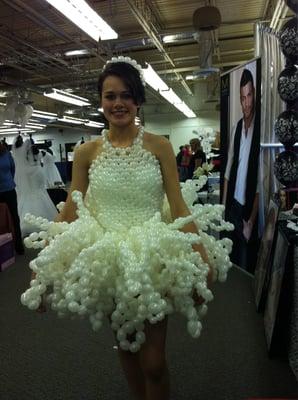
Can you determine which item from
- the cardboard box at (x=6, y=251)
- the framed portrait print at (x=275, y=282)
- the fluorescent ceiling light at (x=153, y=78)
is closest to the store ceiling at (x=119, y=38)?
the fluorescent ceiling light at (x=153, y=78)

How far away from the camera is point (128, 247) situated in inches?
47.4

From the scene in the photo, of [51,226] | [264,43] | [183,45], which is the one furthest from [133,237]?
[183,45]

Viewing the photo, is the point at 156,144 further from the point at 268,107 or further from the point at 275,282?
the point at 268,107

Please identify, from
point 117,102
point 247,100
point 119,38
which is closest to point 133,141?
point 117,102

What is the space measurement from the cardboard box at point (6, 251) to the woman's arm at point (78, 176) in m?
3.21

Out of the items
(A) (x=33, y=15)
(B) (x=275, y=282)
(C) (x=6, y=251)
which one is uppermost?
(A) (x=33, y=15)

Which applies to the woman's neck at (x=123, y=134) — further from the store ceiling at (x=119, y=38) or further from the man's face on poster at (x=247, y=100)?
the store ceiling at (x=119, y=38)

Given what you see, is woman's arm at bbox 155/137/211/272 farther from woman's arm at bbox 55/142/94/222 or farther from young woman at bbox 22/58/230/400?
woman's arm at bbox 55/142/94/222

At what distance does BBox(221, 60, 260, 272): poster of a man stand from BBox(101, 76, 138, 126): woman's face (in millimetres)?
2252

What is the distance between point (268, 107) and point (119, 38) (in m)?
3.80

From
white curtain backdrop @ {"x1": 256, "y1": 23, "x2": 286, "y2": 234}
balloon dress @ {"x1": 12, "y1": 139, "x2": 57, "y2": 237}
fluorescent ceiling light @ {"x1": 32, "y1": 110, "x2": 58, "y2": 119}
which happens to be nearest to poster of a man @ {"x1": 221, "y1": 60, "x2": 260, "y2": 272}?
white curtain backdrop @ {"x1": 256, "y1": 23, "x2": 286, "y2": 234}

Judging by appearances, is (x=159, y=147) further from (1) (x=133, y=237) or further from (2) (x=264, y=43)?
(2) (x=264, y=43)

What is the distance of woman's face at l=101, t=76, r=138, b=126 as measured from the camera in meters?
1.33

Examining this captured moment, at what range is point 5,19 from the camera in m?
5.85
